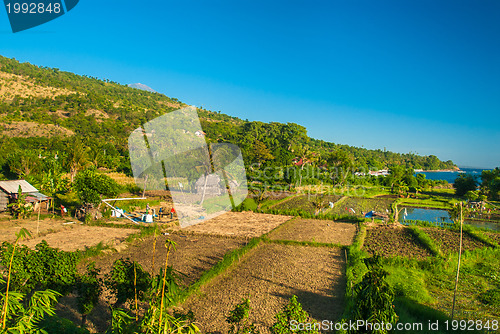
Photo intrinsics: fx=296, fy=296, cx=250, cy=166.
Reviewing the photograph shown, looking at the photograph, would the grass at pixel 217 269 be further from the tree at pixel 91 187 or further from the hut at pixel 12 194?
the hut at pixel 12 194

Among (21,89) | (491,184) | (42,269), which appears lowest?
(42,269)

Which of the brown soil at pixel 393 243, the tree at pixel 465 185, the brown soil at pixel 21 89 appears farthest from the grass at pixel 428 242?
the brown soil at pixel 21 89

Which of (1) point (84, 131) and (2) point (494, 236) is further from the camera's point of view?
(1) point (84, 131)

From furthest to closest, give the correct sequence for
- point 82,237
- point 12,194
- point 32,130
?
point 32,130
point 12,194
point 82,237

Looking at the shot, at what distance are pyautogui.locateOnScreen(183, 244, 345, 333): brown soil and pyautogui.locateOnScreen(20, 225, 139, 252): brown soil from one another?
21.3ft

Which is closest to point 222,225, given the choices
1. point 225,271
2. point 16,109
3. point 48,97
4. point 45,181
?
point 225,271

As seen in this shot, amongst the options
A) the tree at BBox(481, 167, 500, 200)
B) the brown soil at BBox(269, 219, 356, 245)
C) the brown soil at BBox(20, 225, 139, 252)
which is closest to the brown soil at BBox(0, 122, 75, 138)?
the brown soil at BBox(20, 225, 139, 252)

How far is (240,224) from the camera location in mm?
20188

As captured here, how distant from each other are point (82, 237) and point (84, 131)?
5354 centimetres

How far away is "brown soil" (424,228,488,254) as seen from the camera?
49.8ft

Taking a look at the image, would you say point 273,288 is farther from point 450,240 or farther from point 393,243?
point 450,240

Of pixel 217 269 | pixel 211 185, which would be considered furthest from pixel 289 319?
pixel 211 185

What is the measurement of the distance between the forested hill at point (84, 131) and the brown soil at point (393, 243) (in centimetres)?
1891

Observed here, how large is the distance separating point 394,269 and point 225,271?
264 inches
